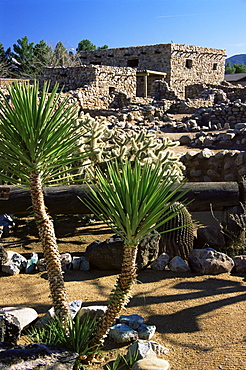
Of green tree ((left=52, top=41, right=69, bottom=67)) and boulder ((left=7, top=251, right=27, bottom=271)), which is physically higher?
green tree ((left=52, top=41, right=69, bottom=67))

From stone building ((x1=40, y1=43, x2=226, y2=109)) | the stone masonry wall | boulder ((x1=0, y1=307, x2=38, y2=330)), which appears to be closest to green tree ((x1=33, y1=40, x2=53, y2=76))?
stone building ((x1=40, y1=43, x2=226, y2=109))

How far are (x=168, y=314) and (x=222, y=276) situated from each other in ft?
3.86

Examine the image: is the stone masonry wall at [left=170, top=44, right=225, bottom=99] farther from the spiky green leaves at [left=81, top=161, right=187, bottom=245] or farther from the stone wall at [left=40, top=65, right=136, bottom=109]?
the spiky green leaves at [left=81, top=161, right=187, bottom=245]

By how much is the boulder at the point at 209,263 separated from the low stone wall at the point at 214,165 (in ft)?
13.2

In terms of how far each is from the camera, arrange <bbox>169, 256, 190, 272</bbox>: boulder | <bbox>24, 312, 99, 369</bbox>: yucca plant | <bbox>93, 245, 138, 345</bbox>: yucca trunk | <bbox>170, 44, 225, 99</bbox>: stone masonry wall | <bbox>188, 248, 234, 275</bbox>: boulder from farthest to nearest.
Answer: <bbox>170, 44, 225, 99</bbox>: stone masonry wall → <bbox>169, 256, 190, 272</bbox>: boulder → <bbox>188, 248, 234, 275</bbox>: boulder → <bbox>24, 312, 99, 369</bbox>: yucca plant → <bbox>93, 245, 138, 345</bbox>: yucca trunk

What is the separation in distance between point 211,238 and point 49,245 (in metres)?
3.36

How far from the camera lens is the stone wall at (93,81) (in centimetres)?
2002

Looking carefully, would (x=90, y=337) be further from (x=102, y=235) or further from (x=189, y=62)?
(x=189, y=62)

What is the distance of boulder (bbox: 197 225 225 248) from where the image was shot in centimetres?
559

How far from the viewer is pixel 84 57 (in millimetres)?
32344

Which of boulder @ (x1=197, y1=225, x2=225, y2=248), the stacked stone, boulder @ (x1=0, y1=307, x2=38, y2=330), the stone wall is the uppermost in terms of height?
the stone wall

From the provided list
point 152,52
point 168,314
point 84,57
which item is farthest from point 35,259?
point 84,57

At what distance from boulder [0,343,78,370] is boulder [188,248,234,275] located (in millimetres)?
2546

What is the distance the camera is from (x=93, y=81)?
67.4ft
